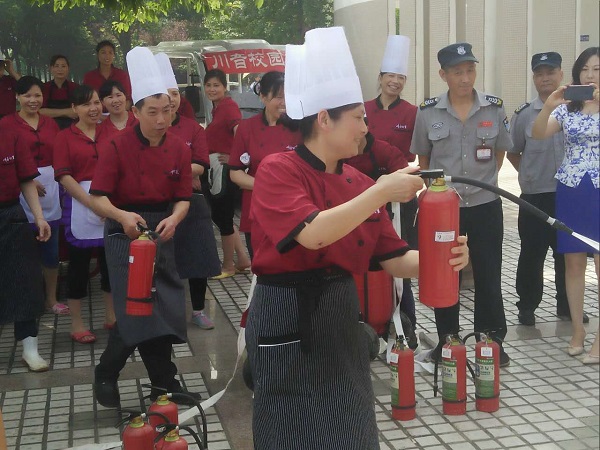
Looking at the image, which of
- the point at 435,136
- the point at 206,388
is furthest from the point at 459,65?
the point at 206,388

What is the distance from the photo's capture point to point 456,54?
470 cm

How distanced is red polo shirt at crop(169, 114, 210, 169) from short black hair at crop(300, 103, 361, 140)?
11.5ft

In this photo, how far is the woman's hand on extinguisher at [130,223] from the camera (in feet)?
14.9

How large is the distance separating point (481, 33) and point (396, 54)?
1.46 m

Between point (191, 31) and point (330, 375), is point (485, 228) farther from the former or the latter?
point (191, 31)

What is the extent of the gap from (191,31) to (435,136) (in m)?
13.9

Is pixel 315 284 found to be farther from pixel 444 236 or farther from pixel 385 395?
pixel 385 395

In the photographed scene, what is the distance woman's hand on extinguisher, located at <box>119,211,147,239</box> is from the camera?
453 cm

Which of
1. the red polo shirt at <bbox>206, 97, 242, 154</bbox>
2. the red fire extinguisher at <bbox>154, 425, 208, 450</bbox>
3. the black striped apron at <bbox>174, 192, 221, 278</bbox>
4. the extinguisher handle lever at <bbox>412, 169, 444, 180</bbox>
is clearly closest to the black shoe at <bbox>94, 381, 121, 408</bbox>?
the red fire extinguisher at <bbox>154, 425, 208, 450</bbox>

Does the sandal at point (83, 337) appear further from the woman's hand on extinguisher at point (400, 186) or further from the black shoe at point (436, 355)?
the woman's hand on extinguisher at point (400, 186)

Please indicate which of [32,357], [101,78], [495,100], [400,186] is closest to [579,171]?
[400,186]

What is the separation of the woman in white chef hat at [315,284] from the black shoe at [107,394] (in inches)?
80.8

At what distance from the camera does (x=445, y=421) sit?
4465mm

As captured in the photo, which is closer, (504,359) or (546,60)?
(546,60)
